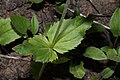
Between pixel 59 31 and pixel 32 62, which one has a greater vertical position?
pixel 59 31

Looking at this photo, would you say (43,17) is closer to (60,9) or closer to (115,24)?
(60,9)

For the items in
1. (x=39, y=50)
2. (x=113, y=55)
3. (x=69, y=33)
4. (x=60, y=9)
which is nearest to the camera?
(x=39, y=50)

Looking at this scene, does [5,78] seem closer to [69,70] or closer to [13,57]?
[13,57]

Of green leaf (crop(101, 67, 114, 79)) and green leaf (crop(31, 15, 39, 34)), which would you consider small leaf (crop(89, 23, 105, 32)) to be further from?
green leaf (crop(31, 15, 39, 34))

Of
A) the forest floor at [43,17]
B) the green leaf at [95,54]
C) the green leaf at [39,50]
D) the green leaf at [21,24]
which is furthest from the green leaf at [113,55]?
the green leaf at [21,24]

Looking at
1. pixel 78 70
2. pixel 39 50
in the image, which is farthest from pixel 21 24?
pixel 78 70

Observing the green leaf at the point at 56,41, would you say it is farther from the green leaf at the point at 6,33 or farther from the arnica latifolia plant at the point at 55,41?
the green leaf at the point at 6,33

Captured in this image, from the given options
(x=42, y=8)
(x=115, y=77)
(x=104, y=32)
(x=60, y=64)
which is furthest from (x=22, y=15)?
(x=115, y=77)
